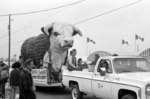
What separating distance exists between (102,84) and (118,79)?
94 cm

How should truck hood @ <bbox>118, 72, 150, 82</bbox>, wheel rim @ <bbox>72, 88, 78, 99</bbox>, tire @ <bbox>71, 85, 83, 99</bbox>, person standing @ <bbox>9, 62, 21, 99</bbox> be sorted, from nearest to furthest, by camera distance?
1. truck hood @ <bbox>118, 72, 150, 82</bbox>
2. person standing @ <bbox>9, 62, 21, 99</bbox>
3. tire @ <bbox>71, 85, 83, 99</bbox>
4. wheel rim @ <bbox>72, 88, 78, 99</bbox>

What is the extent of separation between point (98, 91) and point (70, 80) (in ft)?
7.49

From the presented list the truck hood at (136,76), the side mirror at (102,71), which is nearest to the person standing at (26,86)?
the side mirror at (102,71)

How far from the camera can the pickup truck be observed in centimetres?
723

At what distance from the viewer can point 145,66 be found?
29.6ft

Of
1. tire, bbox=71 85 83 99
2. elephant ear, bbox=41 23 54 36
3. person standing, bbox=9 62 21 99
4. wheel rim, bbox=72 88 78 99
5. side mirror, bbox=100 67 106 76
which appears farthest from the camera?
elephant ear, bbox=41 23 54 36

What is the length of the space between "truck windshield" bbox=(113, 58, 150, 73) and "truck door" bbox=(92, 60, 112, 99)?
262mm

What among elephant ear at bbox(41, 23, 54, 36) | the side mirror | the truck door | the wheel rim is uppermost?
elephant ear at bbox(41, 23, 54, 36)

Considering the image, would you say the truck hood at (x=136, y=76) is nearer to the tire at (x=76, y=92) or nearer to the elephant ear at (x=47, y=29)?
the tire at (x=76, y=92)

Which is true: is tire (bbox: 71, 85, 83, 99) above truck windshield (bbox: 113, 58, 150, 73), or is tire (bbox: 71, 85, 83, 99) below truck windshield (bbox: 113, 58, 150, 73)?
below

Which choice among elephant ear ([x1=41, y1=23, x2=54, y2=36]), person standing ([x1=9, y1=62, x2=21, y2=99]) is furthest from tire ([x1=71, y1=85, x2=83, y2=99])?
elephant ear ([x1=41, y1=23, x2=54, y2=36])

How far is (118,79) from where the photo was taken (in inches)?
314

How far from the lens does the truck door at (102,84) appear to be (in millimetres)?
8461

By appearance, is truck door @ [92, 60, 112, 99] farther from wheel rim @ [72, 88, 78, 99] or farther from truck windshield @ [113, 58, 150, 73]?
wheel rim @ [72, 88, 78, 99]
